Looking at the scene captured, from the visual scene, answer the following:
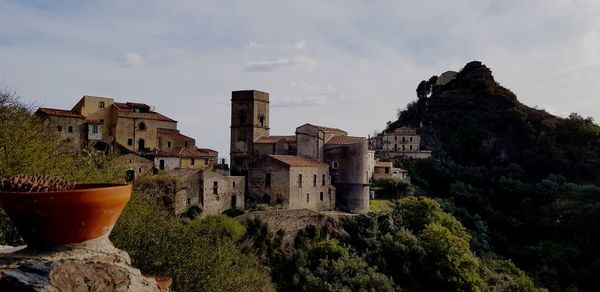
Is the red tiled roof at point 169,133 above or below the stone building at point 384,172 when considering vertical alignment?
above

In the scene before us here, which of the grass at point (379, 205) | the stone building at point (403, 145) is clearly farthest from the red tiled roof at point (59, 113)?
the stone building at point (403, 145)

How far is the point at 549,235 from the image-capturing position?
172ft

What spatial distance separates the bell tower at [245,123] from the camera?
45531mm

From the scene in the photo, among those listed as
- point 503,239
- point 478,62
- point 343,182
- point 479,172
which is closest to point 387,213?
point 343,182

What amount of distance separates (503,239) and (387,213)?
54.4 feet

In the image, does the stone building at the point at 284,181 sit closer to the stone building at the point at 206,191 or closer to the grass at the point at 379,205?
the stone building at the point at 206,191

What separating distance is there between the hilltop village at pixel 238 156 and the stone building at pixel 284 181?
8cm

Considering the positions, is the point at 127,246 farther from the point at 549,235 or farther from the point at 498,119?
the point at 498,119

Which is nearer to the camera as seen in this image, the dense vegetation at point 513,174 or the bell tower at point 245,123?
the bell tower at point 245,123

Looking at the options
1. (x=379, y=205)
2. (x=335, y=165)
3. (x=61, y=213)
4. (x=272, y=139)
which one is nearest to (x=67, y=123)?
(x=272, y=139)

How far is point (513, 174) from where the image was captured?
69688 millimetres

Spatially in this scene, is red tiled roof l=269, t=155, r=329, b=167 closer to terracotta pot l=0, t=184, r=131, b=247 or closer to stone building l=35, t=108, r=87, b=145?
stone building l=35, t=108, r=87, b=145

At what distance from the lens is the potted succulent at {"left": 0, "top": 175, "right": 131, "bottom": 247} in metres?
4.70

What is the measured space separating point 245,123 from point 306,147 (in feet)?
21.0
